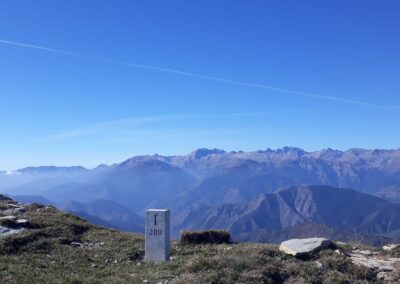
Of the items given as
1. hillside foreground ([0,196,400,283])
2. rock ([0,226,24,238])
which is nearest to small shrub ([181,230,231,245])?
hillside foreground ([0,196,400,283])

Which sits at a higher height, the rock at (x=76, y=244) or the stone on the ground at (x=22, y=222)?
the stone on the ground at (x=22, y=222)

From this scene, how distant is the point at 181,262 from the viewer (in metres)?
18.3

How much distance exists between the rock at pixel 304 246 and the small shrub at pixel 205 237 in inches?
163

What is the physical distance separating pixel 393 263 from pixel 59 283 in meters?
12.0

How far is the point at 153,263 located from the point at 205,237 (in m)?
4.69

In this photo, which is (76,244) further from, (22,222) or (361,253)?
(361,253)

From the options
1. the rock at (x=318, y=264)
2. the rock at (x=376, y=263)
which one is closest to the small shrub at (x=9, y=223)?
the rock at (x=318, y=264)

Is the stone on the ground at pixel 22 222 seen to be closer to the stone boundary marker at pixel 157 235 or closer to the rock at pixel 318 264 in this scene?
the stone boundary marker at pixel 157 235

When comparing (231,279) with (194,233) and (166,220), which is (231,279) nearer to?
(166,220)

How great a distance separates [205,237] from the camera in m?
22.7

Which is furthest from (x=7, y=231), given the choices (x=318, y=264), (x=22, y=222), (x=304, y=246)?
(x=318, y=264)

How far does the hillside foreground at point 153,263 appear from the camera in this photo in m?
15.9

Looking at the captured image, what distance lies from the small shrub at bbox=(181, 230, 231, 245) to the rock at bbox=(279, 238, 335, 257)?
13.6 ft

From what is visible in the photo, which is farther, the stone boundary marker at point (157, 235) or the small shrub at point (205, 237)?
the small shrub at point (205, 237)
